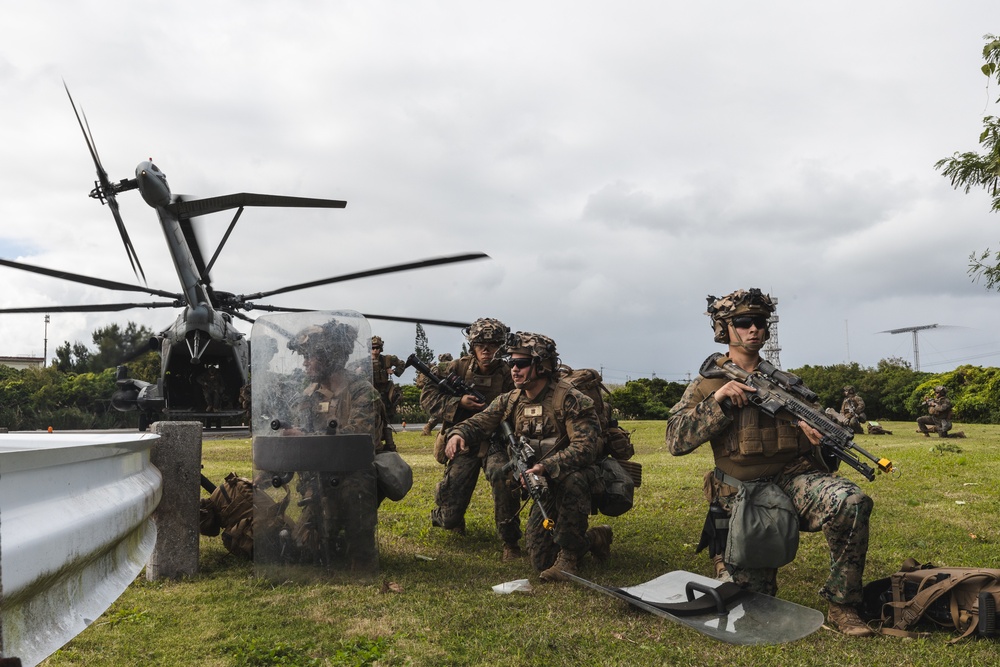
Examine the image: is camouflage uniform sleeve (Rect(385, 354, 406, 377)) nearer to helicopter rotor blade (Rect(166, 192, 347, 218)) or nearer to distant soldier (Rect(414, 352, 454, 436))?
distant soldier (Rect(414, 352, 454, 436))

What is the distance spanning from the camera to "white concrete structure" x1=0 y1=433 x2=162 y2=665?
1.17 meters

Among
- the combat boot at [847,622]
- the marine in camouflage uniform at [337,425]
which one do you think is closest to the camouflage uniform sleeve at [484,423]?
the marine in camouflage uniform at [337,425]

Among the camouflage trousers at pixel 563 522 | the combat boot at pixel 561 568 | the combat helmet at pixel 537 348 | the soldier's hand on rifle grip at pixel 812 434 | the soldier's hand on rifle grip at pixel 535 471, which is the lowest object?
the combat boot at pixel 561 568

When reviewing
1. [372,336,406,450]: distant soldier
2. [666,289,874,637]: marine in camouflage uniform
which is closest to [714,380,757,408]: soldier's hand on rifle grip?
[666,289,874,637]: marine in camouflage uniform

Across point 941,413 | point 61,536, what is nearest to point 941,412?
point 941,413

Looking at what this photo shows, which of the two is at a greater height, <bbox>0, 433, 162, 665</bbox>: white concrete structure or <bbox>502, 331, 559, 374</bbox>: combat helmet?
<bbox>502, 331, 559, 374</bbox>: combat helmet

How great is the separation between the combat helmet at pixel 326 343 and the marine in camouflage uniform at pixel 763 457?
7.62 ft

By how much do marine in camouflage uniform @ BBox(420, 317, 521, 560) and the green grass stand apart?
303 millimetres

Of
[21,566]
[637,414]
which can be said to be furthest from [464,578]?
[637,414]

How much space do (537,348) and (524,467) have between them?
0.92 meters

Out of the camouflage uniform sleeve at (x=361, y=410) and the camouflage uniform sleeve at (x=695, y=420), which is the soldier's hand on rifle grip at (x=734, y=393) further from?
the camouflage uniform sleeve at (x=361, y=410)

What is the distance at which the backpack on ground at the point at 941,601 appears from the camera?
409 centimetres

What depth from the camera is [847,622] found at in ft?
14.5

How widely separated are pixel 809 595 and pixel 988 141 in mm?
6503
